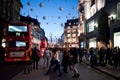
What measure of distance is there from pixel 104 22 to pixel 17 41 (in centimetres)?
2196

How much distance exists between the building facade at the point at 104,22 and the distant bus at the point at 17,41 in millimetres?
11595

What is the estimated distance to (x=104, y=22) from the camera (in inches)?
1817

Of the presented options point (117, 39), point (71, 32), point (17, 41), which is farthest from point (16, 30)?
point (71, 32)

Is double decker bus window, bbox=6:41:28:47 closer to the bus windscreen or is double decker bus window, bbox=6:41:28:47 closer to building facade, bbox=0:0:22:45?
the bus windscreen

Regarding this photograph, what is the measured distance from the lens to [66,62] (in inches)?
751

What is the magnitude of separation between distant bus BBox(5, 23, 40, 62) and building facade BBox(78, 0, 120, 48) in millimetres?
11595

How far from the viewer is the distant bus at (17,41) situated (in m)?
26.9

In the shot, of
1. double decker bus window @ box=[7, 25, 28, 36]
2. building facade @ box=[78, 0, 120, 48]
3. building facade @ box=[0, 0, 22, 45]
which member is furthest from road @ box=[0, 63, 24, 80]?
building facade @ box=[0, 0, 22, 45]

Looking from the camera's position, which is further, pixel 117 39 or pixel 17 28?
pixel 117 39

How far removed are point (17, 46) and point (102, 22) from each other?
21630 mm

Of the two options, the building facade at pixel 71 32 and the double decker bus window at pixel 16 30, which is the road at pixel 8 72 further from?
the building facade at pixel 71 32

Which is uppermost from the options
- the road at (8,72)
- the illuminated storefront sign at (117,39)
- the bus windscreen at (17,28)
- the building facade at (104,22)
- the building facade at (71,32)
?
the building facade at (71,32)

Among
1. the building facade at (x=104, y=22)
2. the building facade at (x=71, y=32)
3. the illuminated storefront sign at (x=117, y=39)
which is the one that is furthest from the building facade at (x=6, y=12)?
the building facade at (x=71, y=32)

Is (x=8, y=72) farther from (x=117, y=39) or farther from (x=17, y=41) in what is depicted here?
(x=117, y=39)
